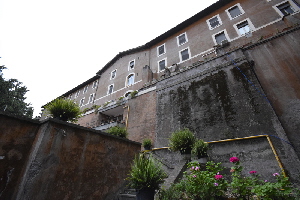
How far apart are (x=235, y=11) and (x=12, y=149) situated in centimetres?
2235

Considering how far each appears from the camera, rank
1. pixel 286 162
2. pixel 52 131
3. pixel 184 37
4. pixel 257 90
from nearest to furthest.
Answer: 1. pixel 52 131
2. pixel 286 162
3. pixel 257 90
4. pixel 184 37

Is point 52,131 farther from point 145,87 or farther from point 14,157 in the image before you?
point 145,87

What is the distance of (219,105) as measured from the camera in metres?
8.98

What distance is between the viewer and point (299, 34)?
925 centimetres

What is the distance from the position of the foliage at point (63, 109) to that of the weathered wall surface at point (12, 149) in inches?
47.5

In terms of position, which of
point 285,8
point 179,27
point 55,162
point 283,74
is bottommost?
point 55,162

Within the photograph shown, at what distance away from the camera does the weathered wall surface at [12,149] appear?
10.4ft

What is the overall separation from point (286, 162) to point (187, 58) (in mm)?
13688

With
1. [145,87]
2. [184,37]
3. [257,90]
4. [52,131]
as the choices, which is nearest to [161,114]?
[145,87]

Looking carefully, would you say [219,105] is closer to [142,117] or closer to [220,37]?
[142,117]

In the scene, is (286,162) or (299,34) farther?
(299,34)

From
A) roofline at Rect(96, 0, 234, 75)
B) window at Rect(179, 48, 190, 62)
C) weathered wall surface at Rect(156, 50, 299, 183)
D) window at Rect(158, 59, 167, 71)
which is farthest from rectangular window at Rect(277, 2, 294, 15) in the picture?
window at Rect(158, 59, 167, 71)

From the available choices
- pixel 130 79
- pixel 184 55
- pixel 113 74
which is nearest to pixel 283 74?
pixel 184 55

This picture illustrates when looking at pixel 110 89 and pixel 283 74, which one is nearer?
pixel 283 74
